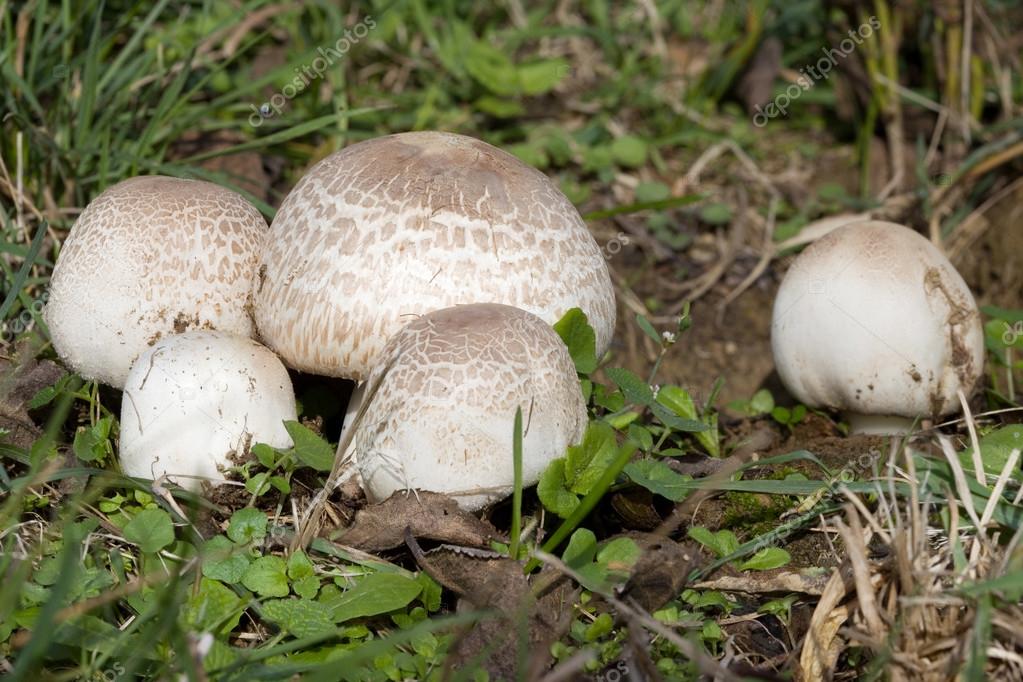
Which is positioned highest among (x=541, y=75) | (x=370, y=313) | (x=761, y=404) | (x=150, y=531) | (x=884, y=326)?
(x=541, y=75)

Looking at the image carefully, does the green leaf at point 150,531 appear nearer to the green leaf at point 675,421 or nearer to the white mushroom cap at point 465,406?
the white mushroom cap at point 465,406

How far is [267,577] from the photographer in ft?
8.40

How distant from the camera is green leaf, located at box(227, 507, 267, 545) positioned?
2701 mm

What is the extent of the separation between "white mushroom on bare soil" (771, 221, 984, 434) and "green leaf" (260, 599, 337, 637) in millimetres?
1945

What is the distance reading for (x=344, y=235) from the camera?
2.85 metres

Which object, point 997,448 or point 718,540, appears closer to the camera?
point 718,540

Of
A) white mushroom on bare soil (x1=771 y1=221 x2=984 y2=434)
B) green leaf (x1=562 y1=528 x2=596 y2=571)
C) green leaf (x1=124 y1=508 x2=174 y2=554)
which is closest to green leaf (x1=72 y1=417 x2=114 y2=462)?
green leaf (x1=124 y1=508 x2=174 y2=554)

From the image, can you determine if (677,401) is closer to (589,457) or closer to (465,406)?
(589,457)

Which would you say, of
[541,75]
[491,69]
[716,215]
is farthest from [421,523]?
[541,75]

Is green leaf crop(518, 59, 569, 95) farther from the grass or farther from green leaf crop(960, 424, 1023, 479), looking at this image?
green leaf crop(960, 424, 1023, 479)

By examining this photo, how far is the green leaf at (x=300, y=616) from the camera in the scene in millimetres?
2404

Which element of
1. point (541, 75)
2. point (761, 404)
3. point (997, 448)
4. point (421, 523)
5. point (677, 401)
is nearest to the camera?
point (421, 523)

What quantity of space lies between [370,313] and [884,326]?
1.73 m

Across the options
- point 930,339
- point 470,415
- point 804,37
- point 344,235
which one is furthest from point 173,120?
point 804,37
